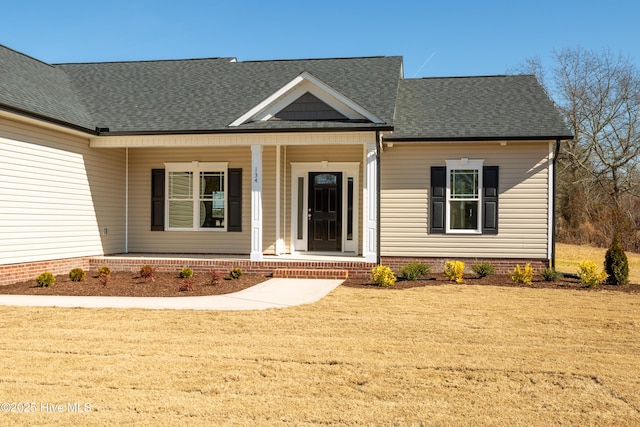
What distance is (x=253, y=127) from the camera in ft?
44.9

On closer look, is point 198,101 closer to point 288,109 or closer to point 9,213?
point 288,109

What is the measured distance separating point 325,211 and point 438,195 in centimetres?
300

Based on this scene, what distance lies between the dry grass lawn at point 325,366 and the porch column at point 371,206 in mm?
4213

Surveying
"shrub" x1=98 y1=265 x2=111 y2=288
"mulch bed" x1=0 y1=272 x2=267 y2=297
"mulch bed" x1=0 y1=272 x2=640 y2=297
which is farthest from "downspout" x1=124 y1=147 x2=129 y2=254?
"shrub" x1=98 y1=265 x2=111 y2=288

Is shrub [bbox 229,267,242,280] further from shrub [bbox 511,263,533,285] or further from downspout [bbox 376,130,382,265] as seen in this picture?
shrub [bbox 511,263,533,285]

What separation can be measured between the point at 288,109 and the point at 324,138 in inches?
50.3

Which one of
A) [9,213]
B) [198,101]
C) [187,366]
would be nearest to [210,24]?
[198,101]

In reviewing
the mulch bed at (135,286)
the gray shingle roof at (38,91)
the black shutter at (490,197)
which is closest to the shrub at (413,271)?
the black shutter at (490,197)

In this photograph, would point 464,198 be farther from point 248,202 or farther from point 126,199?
point 126,199

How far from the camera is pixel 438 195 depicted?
14188 mm

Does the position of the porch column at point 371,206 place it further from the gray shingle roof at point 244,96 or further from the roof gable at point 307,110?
the roof gable at point 307,110

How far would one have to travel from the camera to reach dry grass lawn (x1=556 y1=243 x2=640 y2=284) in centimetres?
1731

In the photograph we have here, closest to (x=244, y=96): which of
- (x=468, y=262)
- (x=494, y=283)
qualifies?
(x=468, y=262)

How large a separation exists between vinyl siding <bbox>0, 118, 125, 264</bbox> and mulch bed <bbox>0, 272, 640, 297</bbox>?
0.82 metres
